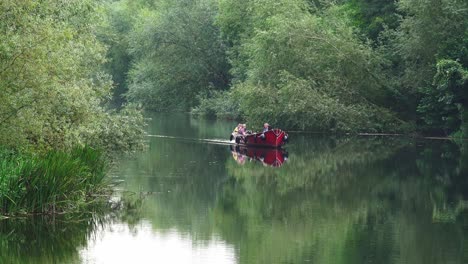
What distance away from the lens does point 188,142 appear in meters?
47.2

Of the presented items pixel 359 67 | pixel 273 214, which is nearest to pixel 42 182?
pixel 273 214

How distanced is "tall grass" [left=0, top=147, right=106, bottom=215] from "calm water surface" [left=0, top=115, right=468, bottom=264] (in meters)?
0.50

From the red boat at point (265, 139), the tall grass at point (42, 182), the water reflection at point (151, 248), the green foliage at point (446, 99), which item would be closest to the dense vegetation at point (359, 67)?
the green foliage at point (446, 99)

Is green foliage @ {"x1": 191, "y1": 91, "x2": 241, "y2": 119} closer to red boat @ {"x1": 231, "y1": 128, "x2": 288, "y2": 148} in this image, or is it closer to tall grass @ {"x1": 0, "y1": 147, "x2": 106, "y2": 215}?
red boat @ {"x1": 231, "y1": 128, "x2": 288, "y2": 148}

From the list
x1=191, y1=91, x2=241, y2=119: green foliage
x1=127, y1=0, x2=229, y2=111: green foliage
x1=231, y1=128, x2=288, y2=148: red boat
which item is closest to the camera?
x1=231, y1=128, x2=288, y2=148: red boat

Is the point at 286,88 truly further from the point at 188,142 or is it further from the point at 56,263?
the point at 56,263

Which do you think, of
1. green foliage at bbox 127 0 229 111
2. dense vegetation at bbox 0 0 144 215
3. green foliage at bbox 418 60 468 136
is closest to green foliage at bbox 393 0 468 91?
green foliage at bbox 418 60 468 136

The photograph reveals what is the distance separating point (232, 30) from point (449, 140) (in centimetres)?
2378

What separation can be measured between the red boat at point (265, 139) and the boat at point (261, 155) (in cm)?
33

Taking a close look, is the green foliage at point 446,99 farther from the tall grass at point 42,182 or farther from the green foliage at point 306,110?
the tall grass at point 42,182

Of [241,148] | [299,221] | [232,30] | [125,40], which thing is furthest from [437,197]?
[125,40]

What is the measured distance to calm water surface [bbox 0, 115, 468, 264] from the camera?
1942 centimetres

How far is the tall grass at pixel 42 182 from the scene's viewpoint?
2112cm

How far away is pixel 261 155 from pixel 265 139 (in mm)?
3117
